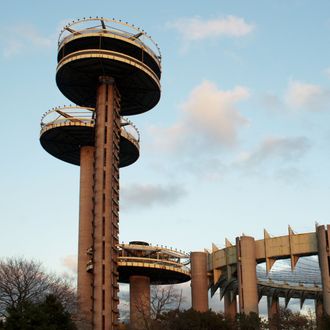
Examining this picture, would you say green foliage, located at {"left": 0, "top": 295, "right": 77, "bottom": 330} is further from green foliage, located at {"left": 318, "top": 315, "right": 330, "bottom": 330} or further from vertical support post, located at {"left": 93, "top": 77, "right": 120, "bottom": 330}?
vertical support post, located at {"left": 93, "top": 77, "right": 120, "bottom": 330}

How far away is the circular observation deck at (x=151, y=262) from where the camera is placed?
3649 inches

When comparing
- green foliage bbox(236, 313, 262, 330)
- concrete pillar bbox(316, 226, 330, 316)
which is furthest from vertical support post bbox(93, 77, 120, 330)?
concrete pillar bbox(316, 226, 330, 316)

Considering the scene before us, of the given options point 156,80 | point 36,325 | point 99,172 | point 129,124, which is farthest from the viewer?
point 129,124

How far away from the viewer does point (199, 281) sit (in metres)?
93.6

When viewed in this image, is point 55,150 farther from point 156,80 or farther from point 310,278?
point 310,278

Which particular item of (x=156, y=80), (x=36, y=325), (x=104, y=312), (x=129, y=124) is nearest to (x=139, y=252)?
(x=104, y=312)

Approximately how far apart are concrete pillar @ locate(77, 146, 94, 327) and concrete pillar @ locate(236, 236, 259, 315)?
2333 centimetres

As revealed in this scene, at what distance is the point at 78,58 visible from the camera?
87.6 m

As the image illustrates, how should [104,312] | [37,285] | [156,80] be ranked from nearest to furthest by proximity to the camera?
[37,285]
[104,312]
[156,80]

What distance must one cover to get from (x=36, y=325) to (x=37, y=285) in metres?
26.9

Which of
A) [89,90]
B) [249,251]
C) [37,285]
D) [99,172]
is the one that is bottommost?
[37,285]

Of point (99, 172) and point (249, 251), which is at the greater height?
point (99, 172)

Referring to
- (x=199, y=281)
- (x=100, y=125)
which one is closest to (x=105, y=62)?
(x=100, y=125)

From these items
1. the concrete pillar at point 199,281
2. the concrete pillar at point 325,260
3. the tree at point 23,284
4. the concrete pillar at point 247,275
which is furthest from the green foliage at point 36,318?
the concrete pillar at point 199,281
